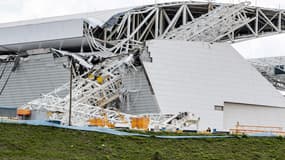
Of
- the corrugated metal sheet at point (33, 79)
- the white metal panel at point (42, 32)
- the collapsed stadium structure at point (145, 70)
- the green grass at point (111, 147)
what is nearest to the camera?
the green grass at point (111, 147)

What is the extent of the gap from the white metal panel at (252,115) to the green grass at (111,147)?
26.1 m

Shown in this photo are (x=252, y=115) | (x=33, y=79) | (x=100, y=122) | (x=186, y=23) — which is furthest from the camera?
(x=186, y=23)

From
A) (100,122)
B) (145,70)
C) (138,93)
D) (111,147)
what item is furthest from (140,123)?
(111,147)

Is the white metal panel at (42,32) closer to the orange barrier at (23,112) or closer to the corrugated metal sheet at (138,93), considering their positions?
the corrugated metal sheet at (138,93)

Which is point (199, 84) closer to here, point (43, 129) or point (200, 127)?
point (200, 127)

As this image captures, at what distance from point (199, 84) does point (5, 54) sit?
24.7 m

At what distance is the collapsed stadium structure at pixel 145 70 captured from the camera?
56281mm

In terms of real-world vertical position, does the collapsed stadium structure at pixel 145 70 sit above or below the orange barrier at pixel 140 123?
above

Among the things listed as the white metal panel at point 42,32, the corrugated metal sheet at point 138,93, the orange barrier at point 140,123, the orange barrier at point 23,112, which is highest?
the white metal panel at point 42,32

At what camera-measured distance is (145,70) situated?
5703 centimetres

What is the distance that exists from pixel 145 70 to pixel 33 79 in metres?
13.4

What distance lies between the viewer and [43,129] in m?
30.6

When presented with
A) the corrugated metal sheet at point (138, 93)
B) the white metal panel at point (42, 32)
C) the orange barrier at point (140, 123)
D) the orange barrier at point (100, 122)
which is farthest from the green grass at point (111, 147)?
the white metal panel at point (42, 32)

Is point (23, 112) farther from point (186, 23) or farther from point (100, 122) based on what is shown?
point (186, 23)
